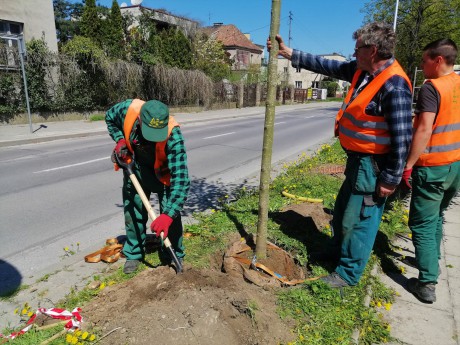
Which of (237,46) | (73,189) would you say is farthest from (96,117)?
(237,46)

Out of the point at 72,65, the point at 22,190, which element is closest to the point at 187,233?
the point at 22,190

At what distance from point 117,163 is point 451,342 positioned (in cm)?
294

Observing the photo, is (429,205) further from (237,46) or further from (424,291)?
(237,46)

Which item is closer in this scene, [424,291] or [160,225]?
[160,225]

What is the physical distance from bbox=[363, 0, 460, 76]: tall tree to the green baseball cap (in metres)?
18.6

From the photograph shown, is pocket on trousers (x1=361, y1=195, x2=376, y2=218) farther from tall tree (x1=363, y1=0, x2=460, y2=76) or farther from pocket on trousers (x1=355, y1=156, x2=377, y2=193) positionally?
tall tree (x1=363, y1=0, x2=460, y2=76)

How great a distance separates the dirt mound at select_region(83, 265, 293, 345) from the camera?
222 centimetres

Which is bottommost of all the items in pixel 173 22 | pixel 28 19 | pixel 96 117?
pixel 96 117

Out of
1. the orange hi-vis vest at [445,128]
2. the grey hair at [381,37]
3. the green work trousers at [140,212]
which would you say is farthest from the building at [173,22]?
the orange hi-vis vest at [445,128]

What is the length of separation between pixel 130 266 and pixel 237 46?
43.5 meters

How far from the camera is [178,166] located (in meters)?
2.80

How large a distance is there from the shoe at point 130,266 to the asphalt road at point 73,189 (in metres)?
0.78

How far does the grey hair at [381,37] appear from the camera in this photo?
8.31 ft

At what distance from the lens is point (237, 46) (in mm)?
43562
